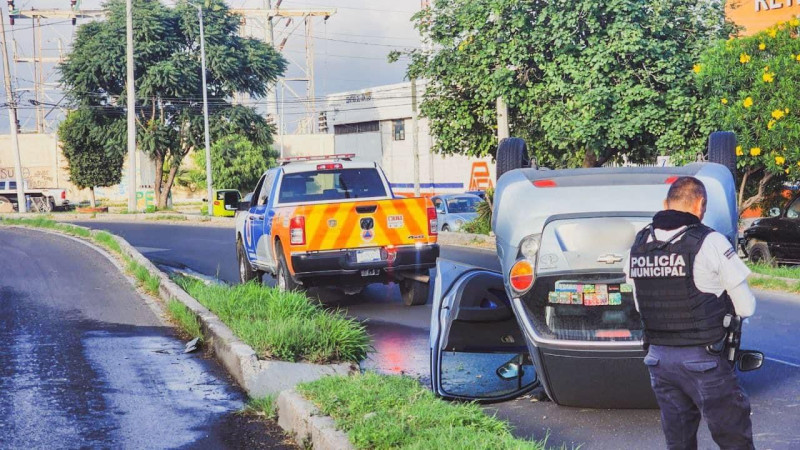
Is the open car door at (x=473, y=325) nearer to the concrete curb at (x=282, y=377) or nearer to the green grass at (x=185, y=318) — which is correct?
the concrete curb at (x=282, y=377)

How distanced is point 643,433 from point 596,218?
4.74 ft

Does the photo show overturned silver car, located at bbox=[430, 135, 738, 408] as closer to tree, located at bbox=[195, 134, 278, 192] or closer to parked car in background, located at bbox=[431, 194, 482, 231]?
parked car in background, located at bbox=[431, 194, 482, 231]

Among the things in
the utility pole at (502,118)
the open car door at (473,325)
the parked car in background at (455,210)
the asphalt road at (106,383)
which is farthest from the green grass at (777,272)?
the parked car in background at (455,210)

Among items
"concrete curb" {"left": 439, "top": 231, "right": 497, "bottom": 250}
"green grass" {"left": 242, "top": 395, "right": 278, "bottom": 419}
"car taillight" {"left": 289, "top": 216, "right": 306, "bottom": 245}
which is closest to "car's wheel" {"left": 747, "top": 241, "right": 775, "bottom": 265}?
"concrete curb" {"left": 439, "top": 231, "right": 497, "bottom": 250}

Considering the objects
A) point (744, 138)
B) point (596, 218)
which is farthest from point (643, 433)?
point (744, 138)

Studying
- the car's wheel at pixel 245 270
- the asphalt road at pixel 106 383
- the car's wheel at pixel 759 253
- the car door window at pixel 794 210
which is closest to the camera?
the asphalt road at pixel 106 383

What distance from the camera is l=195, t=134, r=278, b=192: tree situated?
6103 centimetres

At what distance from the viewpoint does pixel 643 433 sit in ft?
22.2

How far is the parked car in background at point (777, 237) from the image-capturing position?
18094 millimetres

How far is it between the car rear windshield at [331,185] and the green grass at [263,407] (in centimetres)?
732

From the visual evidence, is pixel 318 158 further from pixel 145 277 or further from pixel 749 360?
pixel 749 360

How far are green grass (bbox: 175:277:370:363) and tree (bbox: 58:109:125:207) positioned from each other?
4893 centimetres

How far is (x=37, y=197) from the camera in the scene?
205 ft

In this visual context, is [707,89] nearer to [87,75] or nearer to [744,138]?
[744,138]
